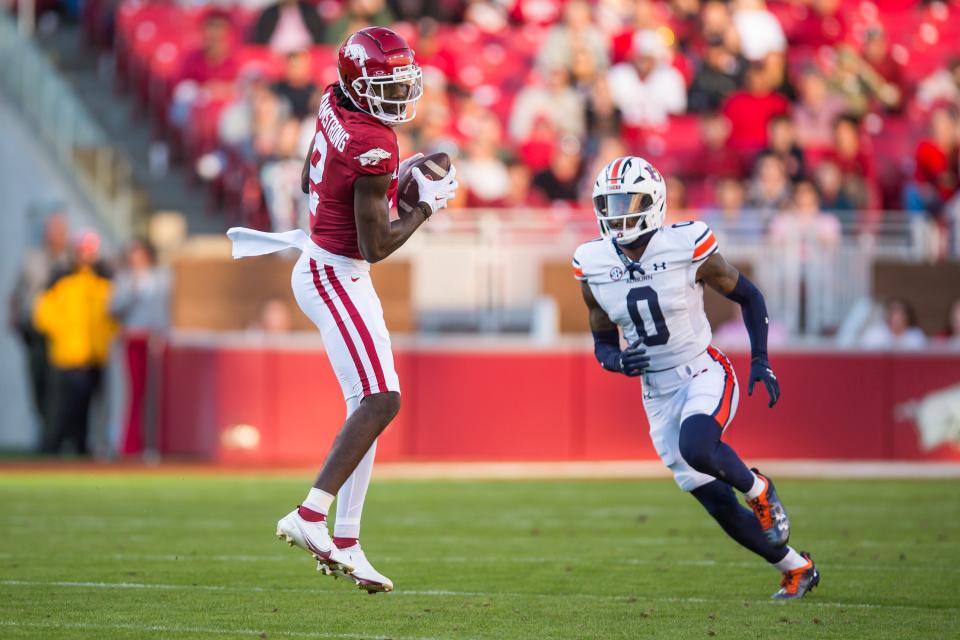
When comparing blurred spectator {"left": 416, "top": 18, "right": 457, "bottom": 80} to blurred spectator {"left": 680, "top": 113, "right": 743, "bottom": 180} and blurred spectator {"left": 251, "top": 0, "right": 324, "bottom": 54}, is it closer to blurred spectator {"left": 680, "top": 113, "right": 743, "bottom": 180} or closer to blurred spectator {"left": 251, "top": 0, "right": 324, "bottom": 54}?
blurred spectator {"left": 251, "top": 0, "right": 324, "bottom": 54}

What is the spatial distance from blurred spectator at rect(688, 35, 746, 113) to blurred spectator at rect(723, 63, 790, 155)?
47 centimetres

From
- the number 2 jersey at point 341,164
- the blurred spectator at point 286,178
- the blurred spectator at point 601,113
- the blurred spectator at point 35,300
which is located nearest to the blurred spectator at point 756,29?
the blurred spectator at point 601,113

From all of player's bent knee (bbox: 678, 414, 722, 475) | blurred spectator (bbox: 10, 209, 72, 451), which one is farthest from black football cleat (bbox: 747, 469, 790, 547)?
blurred spectator (bbox: 10, 209, 72, 451)

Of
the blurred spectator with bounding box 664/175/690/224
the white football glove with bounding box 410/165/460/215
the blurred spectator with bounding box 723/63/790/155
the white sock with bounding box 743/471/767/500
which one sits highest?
the blurred spectator with bounding box 723/63/790/155

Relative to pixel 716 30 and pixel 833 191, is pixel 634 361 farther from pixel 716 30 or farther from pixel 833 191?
pixel 716 30

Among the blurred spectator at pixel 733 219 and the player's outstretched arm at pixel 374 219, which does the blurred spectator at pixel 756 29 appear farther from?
the player's outstretched arm at pixel 374 219

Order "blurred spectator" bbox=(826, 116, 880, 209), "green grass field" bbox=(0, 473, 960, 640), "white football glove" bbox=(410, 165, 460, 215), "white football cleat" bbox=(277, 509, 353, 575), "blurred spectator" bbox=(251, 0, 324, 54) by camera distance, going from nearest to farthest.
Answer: "green grass field" bbox=(0, 473, 960, 640), "white football cleat" bbox=(277, 509, 353, 575), "white football glove" bbox=(410, 165, 460, 215), "blurred spectator" bbox=(826, 116, 880, 209), "blurred spectator" bbox=(251, 0, 324, 54)

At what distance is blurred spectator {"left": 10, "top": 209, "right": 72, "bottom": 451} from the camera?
14570 mm

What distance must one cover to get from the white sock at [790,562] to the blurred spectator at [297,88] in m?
9.47

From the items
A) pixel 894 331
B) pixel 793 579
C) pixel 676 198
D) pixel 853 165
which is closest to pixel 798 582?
pixel 793 579

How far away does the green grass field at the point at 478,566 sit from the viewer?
601 cm

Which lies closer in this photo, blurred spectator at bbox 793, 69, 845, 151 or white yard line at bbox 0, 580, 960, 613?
white yard line at bbox 0, 580, 960, 613

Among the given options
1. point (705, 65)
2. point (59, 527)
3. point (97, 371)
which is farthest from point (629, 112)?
point (59, 527)

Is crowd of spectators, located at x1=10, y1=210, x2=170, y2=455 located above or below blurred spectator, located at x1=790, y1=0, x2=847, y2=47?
below
